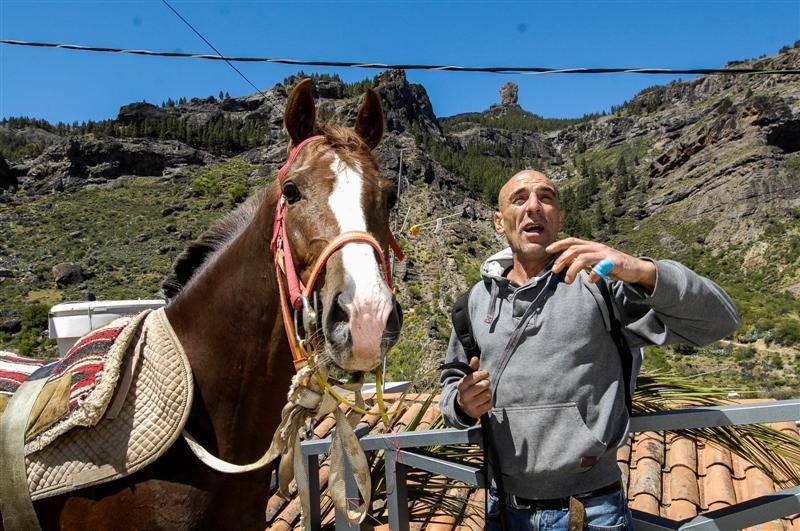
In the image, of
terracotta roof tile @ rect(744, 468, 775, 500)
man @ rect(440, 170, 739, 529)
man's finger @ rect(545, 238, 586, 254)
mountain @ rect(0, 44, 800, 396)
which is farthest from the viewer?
mountain @ rect(0, 44, 800, 396)

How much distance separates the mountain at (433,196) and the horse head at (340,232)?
29589 mm

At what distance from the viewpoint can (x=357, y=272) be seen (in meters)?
1.62

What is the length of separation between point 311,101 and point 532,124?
175 m

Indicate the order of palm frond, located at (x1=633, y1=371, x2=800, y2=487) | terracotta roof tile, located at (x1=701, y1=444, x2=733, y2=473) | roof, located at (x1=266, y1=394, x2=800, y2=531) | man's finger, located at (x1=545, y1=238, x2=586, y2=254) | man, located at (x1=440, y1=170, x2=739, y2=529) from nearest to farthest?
man's finger, located at (x1=545, y1=238, x2=586, y2=254), man, located at (x1=440, y1=170, x2=739, y2=529), palm frond, located at (x1=633, y1=371, x2=800, y2=487), roof, located at (x1=266, y1=394, x2=800, y2=531), terracotta roof tile, located at (x1=701, y1=444, x2=733, y2=473)

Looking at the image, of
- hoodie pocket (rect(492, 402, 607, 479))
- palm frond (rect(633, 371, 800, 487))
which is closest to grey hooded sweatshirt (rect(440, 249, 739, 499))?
hoodie pocket (rect(492, 402, 607, 479))

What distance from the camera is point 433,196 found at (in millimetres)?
78938

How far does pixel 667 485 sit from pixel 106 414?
13.0ft

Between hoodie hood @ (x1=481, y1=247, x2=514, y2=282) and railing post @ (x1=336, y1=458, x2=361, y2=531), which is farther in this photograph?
railing post @ (x1=336, y1=458, x2=361, y2=531)

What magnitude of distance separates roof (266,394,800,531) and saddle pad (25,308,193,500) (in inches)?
58.3

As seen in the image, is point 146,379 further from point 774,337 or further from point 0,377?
point 774,337

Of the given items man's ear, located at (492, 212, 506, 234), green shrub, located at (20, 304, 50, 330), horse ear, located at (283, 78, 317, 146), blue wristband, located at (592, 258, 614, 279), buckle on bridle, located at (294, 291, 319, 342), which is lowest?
green shrub, located at (20, 304, 50, 330)

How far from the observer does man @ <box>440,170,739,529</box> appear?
1.78 m

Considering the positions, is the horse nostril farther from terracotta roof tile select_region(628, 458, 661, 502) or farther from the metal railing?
terracotta roof tile select_region(628, 458, 661, 502)

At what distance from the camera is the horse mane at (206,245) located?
2.39m
